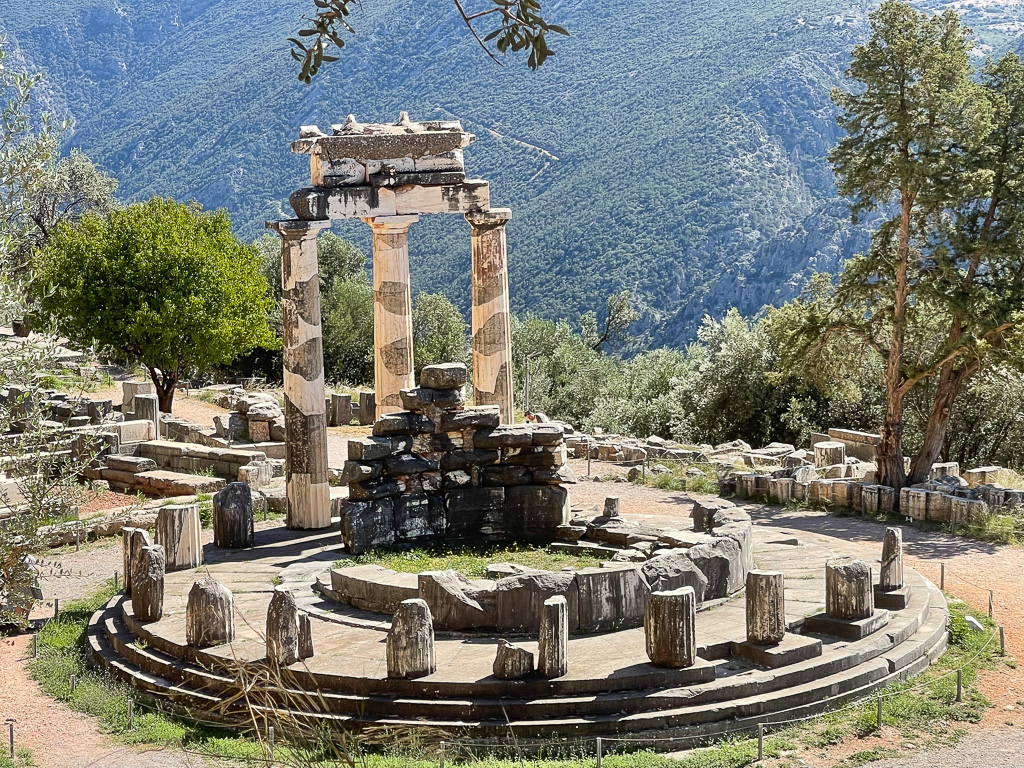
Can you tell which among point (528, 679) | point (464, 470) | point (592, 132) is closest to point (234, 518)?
point (464, 470)

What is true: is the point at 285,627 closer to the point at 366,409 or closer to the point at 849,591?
the point at 849,591

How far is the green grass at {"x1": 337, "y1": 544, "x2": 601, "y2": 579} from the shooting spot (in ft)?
59.6

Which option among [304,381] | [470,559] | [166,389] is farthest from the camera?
[166,389]

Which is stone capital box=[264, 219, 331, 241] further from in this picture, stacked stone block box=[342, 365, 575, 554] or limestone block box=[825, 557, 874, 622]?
limestone block box=[825, 557, 874, 622]

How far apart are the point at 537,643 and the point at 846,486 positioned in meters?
12.5

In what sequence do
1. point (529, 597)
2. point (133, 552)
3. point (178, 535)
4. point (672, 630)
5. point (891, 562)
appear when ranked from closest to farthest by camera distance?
1. point (672, 630)
2. point (529, 597)
3. point (891, 562)
4. point (133, 552)
5. point (178, 535)

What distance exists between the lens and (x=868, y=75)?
25.8m

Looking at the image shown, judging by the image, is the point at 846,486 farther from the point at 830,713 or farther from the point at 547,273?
the point at 547,273

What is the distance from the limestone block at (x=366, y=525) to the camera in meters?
19.2

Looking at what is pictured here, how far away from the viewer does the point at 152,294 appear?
35.4 m

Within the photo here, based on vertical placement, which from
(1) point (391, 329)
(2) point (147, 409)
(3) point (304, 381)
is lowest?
(2) point (147, 409)

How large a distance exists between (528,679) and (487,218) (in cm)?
1092

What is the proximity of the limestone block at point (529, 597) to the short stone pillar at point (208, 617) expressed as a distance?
3273 mm

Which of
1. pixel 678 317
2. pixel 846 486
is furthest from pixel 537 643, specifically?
pixel 678 317
